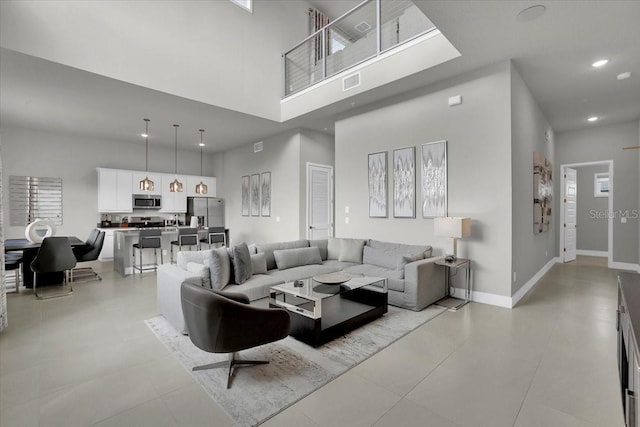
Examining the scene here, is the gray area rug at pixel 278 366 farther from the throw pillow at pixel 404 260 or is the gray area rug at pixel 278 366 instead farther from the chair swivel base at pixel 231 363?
the throw pillow at pixel 404 260

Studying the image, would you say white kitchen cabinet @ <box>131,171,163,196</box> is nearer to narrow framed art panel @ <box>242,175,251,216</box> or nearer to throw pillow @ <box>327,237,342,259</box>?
narrow framed art panel @ <box>242,175,251,216</box>

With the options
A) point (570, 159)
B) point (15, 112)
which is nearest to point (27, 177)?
point (15, 112)

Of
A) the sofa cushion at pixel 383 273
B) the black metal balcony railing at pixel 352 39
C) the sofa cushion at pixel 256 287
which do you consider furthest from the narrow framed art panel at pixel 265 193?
the sofa cushion at pixel 256 287

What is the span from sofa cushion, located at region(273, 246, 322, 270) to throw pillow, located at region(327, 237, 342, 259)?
37 cm

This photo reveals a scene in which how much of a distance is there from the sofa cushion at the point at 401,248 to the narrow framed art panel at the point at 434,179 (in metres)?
0.54

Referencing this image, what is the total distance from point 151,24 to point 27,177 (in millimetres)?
5102

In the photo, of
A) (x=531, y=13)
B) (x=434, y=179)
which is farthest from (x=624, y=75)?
(x=434, y=179)

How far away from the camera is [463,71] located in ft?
13.8

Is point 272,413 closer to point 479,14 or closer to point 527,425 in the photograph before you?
point 527,425

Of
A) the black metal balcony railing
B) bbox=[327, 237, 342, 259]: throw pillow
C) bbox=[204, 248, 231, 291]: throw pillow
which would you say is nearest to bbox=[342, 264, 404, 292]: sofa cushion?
bbox=[327, 237, 342, 259]: throw pillow

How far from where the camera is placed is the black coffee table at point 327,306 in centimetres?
291

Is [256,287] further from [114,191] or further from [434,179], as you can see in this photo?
[114,191]

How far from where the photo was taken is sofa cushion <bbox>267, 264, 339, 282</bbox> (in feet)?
13.7

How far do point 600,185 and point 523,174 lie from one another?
5.68 metres
